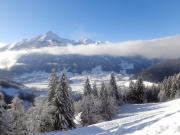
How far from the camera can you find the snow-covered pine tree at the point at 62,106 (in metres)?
53.1

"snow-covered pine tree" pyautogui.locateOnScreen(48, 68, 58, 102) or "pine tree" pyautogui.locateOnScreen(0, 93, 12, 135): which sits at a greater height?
"snow-covered pine tree" pyautogui.locateOnScreen(48, 68, 58, 102)

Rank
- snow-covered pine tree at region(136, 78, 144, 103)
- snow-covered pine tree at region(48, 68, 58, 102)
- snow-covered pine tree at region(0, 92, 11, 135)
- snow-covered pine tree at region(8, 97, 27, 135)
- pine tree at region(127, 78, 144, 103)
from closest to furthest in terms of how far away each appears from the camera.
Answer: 1. snow-covered pine tree at region(0, 92, 11, 135)
2. snow-covered pine tree at region(8, 97, 27, 135)
3. snow-covered pine tree at region(48, 68, 58, 102)
4. snow-covered pine tree at region(136, 78, 144, 103)
5. pine tree at region(127, 78, 144, 103)

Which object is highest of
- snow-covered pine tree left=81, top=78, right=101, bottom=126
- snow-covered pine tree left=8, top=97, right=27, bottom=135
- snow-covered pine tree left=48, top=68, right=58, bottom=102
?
snow-covered pine tree left=48, top=68, right=58, bottom=102

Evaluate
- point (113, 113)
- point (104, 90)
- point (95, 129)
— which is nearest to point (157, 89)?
point (104, 90)

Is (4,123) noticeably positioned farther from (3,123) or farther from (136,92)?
(136,92)

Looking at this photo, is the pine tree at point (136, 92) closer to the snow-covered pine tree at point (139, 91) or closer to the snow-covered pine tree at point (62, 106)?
the snow-covered pine tree at point (139, 91)

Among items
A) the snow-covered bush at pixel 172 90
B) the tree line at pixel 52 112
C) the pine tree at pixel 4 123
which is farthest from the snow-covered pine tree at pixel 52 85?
the snow-covered bush at pixel 172 90

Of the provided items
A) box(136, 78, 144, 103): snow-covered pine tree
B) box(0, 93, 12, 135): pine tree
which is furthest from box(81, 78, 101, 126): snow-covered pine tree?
box(0, 93, 12, 135): pine tree

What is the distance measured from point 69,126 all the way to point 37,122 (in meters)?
5.86

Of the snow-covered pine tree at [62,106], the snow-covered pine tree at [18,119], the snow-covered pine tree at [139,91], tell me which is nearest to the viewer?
the snow-covered pine tree at [18,119]

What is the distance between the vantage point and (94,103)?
78.3m

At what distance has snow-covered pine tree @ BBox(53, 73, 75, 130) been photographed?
5309 centimetres

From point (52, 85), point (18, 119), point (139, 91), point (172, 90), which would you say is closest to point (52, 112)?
point (52, 85)

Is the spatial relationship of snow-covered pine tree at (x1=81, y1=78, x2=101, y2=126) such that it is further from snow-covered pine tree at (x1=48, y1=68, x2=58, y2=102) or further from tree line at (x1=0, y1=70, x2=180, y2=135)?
snow-covered pine tree at (x1=48, y1=68, x2=58, y2=102)
